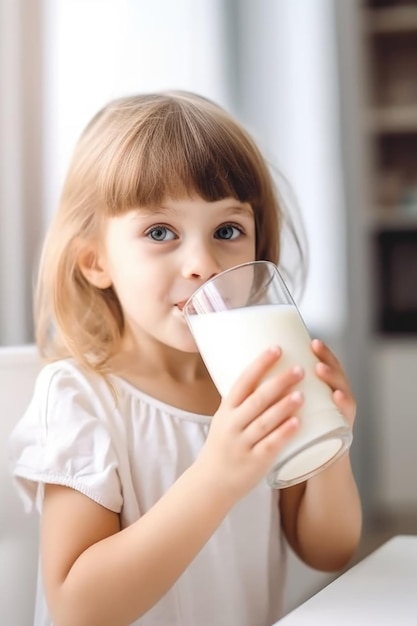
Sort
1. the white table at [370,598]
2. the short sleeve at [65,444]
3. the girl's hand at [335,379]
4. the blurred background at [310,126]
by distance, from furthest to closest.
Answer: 1. the blurred background at [310,126]
2. the short sleeve at [65,444]
3. the girl's hand at [335,379]
4. the white table at [370,598]

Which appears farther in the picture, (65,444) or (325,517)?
(325,517)

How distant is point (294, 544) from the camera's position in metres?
1.22

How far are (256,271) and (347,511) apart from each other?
38 centimetres

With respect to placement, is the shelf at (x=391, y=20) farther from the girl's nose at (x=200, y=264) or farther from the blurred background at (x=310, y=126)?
the girl's nose at (x=200, y=264)

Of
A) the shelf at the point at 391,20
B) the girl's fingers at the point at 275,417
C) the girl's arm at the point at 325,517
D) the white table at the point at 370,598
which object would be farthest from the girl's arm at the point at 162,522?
the shelf at the point at 391,20

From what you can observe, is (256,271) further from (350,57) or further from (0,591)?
(350,57)

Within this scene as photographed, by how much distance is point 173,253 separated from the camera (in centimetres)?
106

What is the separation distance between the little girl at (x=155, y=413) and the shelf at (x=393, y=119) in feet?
8.59

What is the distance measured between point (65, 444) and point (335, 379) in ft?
0.98

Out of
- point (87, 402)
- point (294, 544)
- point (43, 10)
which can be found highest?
point (43, 10)

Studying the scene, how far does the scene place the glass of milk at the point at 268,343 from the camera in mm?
847

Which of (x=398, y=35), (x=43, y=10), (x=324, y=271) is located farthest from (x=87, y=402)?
(x=398, y=35)

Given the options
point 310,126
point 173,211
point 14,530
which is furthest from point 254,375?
point 310,126

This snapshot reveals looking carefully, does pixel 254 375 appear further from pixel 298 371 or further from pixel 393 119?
pixel 393 119
